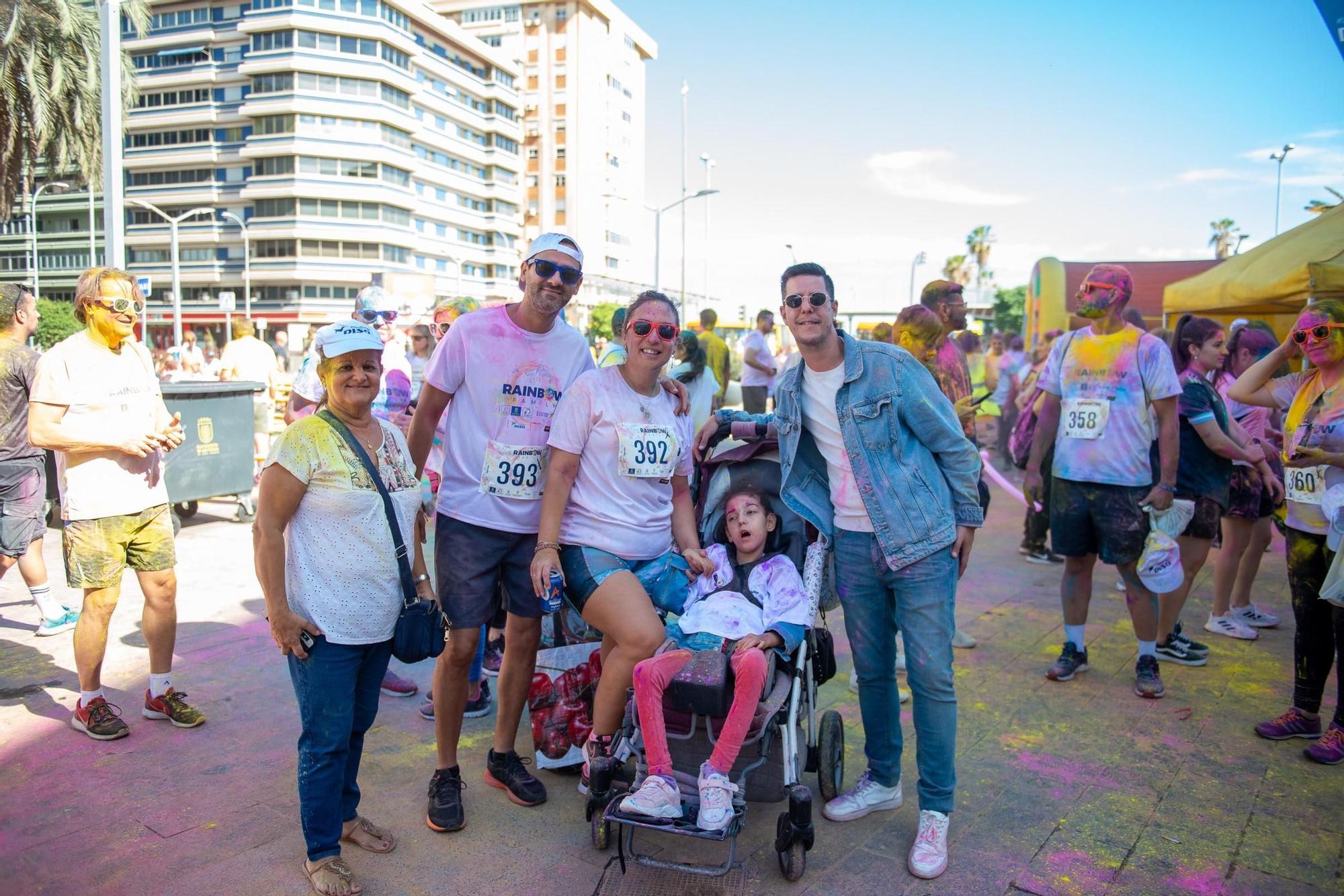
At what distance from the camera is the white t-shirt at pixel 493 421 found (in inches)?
137

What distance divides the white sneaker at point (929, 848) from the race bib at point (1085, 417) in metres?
2.44

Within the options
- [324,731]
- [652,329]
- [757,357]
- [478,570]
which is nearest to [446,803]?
[324,731]

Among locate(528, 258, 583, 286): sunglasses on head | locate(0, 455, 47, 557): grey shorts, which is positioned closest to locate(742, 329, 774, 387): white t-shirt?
locate(0, 455, 47, 557): grey shorts

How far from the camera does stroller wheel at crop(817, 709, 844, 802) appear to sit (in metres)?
3.53

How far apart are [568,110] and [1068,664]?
78455mm

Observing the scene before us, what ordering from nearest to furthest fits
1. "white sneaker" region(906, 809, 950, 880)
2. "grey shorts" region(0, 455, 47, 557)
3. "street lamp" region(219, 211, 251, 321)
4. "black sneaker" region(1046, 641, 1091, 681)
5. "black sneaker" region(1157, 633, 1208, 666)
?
1. "white sneaker" region(906, 809, 950, 880)
2. "black sneaker" region(1046, 641, 1091, 681)
3. "grey shorts" region(0, 455, 47, 557)
4. "black sneaker" region(1157, 633, 1208, 666)
5. "street lamp" region(219, 211, 251, 321)

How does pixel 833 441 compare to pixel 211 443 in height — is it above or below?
above

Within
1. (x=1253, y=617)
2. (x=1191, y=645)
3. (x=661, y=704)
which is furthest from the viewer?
(x=1253, y=617)

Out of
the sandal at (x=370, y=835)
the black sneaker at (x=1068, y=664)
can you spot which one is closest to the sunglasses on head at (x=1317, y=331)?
the black sneaker at (x=1068, y=664)

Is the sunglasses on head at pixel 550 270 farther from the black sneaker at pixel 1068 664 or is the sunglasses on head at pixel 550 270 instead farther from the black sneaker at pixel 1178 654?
the black sneaker at pixel 1178 654

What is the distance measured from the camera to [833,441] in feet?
11.3

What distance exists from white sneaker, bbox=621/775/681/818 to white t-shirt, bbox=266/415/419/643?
3.36 feet

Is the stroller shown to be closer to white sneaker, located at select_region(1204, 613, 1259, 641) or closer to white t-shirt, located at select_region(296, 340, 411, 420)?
white t-shirt, located at select_region(296, 340, 411, 420)

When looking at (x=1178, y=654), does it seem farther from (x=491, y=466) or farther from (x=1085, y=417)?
(x=491, y=466)
